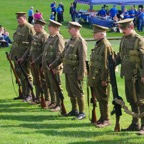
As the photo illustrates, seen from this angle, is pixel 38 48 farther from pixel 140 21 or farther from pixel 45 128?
pixel 140 21

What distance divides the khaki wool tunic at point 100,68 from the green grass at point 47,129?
729 mm

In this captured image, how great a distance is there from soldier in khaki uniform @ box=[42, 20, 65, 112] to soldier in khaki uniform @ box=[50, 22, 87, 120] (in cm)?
62

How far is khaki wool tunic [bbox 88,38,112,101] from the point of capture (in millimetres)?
10969

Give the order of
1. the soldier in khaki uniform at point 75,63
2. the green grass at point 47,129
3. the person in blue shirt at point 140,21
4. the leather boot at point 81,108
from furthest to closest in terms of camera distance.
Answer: the person in blue shirt at point 140,21
the leather boot at point 81,108
the soldier in khaki uniform at point 75,63
the green grass at point 47,129

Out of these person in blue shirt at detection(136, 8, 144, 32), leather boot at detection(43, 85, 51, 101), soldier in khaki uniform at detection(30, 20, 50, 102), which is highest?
soldier in khaki uniform at detection(30, 20, 50, 102)

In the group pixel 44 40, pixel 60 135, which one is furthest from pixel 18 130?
pixel 44 40

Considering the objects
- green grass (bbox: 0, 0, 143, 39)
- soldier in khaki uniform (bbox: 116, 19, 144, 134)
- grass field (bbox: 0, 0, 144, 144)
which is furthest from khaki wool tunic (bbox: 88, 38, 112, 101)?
green grass (bbox: 0, 0, 143, 39)

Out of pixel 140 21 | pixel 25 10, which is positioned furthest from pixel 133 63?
pixel 25 10

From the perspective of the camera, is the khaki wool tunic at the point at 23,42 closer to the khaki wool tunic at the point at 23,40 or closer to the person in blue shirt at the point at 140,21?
the khaki wool tunic at the point at 23,40

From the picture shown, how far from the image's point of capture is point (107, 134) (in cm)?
1012

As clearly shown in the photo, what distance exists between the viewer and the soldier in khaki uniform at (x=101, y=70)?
11.0m

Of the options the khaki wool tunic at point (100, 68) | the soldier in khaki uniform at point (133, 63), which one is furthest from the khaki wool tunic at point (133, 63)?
the khaki wool tunic at point (100, 68)

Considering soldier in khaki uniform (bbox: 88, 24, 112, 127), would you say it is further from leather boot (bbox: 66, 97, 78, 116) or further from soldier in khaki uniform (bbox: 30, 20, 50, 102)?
soldier in khaki uniform (bbox: 30, 20, 50, 102)

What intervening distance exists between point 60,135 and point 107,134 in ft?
2.82
